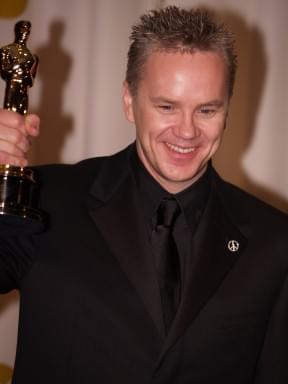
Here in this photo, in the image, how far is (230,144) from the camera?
9.05ft

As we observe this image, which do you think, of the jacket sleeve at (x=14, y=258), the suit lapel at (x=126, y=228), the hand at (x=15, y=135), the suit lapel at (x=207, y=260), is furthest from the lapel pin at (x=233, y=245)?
the hand at (x=15, y=135)

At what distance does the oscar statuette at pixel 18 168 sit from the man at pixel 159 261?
0.15 meters

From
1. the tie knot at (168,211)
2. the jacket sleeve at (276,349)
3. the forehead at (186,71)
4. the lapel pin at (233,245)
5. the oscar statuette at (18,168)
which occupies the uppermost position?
the forehead at (186,71)

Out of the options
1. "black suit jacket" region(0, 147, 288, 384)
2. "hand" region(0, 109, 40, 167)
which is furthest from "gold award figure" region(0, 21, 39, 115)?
"black suit jacket" region(0, 147, 288, 384)

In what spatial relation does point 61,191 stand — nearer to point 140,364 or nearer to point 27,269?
point 27,269

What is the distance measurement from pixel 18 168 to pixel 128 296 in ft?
1.32

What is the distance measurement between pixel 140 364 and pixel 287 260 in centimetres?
46

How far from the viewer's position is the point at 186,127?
1.52m

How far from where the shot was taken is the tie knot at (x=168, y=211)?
1.61 metres

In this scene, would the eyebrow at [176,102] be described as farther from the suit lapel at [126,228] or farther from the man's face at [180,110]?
the suit lapel at [126,228]

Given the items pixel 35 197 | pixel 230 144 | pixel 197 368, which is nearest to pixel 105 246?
pixel 35 197

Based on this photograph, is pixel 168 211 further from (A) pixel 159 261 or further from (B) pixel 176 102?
(B) pixel 176 102

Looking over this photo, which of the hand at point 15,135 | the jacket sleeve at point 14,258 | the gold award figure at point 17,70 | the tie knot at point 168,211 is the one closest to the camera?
the hand at point 15,135

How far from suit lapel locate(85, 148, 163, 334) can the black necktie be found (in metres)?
0.02
